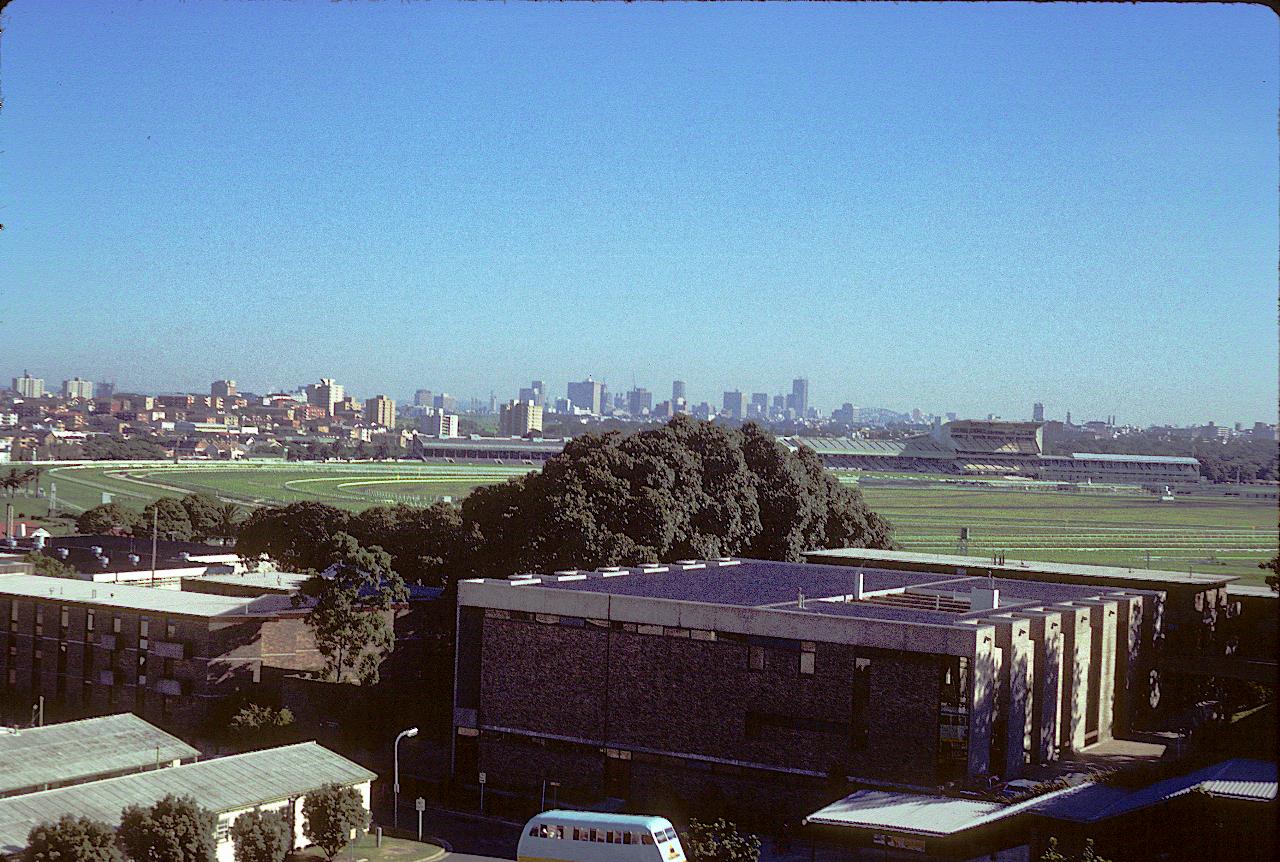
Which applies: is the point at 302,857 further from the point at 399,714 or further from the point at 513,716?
the point at 399,714

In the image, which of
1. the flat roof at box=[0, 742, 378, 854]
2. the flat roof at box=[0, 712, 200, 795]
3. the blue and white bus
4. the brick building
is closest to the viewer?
the blue and white bus

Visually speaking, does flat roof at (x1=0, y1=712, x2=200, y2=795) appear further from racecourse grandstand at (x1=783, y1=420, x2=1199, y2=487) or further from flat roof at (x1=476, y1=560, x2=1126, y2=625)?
racecourse grandstand at (x1=783, y1=420, x2=1199, y2=487)

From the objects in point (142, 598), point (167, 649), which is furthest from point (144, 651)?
point (142, 598)


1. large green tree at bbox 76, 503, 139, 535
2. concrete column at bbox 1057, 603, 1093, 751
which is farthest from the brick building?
large green tree at bbox 76, 503, 139, 535

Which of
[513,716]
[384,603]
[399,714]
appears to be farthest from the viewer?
[384,603]

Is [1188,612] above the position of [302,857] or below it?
above

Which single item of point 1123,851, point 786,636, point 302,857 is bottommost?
point 302,857

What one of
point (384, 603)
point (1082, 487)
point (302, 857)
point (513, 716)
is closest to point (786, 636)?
point (513, 716)
